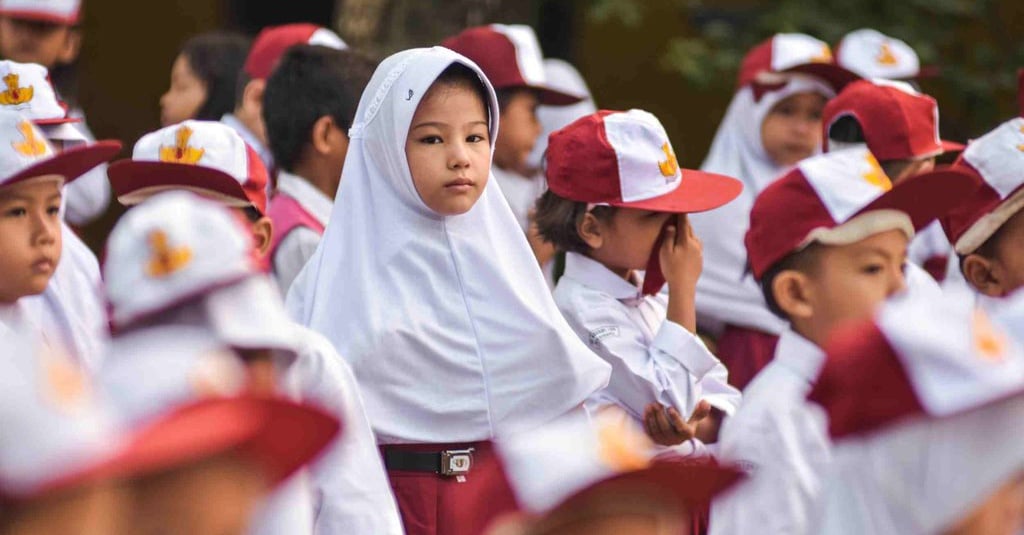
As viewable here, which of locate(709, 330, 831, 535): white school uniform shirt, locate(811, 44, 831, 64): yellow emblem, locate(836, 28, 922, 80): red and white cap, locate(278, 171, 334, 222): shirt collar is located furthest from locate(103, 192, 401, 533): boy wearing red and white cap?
locate(836, 28, 922, 80): red and white cap

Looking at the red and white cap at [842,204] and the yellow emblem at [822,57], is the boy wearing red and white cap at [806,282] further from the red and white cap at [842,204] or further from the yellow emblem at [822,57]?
the yellow emblem at [822,57]

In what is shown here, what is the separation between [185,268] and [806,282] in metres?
1.53

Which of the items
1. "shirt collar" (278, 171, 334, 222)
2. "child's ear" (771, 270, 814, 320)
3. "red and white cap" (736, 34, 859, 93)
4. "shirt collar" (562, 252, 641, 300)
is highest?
"child's ear" (771, 270, 814, 320)

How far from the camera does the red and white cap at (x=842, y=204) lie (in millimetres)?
3715

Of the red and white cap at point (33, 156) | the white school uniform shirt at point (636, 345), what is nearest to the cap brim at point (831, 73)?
the white school uniform shirt at point (636, 345)

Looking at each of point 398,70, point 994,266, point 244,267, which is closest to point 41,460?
point 244,267

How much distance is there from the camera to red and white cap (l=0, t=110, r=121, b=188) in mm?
4109

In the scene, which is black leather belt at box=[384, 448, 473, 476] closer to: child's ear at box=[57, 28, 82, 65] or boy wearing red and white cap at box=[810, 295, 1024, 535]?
boy wearing red and white cap at box=[810, 295, 1024, 535]

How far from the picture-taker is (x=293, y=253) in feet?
16.9

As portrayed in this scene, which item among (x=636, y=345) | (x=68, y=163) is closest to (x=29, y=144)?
(x=68, y=163)

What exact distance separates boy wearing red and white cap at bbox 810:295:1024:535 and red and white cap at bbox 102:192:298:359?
93cm

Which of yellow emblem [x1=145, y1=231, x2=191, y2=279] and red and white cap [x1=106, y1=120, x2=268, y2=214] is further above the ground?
yellow emblem [x1=145, y1=231, x2=191, y2=279]

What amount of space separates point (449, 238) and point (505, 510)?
1.82 meters

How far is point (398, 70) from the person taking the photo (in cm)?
440
